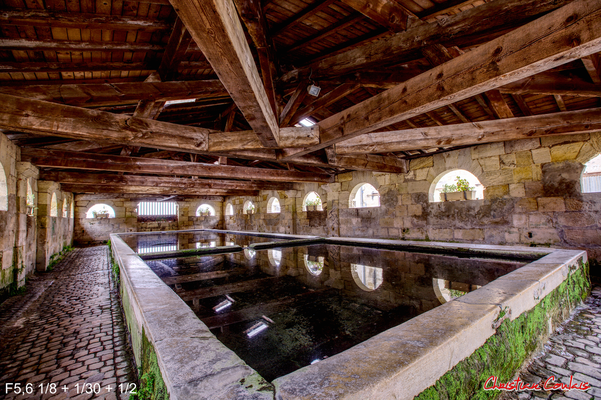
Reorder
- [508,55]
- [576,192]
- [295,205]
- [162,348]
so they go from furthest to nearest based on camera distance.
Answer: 1. [295,205]
2. [576,192]
3. [508,55]
4. [162,348]

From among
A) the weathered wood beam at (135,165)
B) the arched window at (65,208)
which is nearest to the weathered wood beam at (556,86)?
the weathered wood beam at (135,165)

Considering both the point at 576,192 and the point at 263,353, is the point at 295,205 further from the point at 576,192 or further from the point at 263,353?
the point at 263,353

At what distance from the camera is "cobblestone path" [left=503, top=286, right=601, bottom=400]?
142cm

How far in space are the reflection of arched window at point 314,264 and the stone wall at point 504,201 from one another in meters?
3.01

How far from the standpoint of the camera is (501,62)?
1788 mm

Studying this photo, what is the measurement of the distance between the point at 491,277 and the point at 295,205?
6.89 metres

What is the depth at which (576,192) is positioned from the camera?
152 inches

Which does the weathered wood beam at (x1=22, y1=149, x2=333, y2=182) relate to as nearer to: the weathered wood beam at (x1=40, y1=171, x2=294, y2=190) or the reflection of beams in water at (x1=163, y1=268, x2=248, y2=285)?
the weathered wood beam at (x1=40, y1=171, x2=294, y2=190)

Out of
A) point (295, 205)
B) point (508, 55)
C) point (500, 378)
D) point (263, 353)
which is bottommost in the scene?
point (500, 378)

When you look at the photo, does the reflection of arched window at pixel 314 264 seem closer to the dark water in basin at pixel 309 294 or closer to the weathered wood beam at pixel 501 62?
the dark water in basin at pixel 309 294

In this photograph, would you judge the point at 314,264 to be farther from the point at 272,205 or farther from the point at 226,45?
the point at 272,205

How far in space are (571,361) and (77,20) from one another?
434 centimetres

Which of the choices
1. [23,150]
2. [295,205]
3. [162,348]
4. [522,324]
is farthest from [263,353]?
[295,205]

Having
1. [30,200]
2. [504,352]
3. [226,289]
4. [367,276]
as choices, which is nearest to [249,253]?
[226,289]
